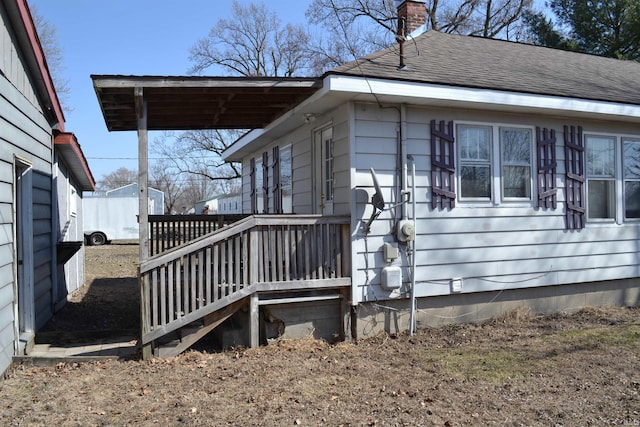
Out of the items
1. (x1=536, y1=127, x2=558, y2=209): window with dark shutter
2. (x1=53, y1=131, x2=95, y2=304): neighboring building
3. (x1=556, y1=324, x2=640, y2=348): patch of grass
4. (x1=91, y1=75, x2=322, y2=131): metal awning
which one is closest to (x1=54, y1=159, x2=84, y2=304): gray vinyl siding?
(x1=53, y1=131, x2=95, y2=304): neighboring building

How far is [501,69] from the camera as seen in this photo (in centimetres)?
788

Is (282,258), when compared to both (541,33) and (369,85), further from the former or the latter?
(541,33)

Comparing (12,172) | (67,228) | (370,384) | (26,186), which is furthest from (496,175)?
(67,228)

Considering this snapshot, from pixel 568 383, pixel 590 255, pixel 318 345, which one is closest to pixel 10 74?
pixel 318 345

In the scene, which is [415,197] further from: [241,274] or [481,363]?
[241,274]

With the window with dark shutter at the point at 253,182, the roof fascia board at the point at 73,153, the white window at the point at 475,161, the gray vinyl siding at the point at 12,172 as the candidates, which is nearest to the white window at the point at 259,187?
the window with dark shutter at the point at 253,182

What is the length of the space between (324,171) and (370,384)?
3.56 meters

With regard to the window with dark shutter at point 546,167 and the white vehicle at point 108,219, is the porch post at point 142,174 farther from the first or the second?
the white vehicle at point 108,219

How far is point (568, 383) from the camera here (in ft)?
15.3

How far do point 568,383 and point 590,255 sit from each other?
3.64m

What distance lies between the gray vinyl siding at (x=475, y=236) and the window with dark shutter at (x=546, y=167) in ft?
0.32

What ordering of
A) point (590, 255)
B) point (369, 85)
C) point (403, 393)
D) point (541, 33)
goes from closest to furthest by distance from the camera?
point (403, 393) → point (369, 85) → point (590, 255) → point (541, 33)

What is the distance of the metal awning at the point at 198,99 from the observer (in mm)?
5688

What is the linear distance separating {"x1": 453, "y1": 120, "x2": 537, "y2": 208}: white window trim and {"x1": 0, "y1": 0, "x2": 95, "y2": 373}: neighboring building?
17.1 ft
